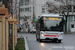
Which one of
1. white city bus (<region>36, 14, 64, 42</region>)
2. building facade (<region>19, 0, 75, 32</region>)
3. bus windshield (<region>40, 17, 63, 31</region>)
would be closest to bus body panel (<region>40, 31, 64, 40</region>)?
white city bus (<region>36, 14, 64, 42</region>)

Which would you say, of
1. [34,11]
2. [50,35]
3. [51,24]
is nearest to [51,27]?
[51,24]

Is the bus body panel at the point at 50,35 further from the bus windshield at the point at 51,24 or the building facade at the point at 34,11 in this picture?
the building facade at the point at 34,11

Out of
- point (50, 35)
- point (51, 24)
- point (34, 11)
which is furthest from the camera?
point (34, 11)

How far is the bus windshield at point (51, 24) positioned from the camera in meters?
24.5

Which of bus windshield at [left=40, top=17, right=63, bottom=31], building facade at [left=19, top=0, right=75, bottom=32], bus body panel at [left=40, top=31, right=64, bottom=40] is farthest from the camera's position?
building facade at [left=19, top=0, right=75, bottom=32]

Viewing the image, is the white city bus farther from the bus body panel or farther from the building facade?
the building facade

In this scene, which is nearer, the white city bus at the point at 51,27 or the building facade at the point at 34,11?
the white city bus at the point at 51,27

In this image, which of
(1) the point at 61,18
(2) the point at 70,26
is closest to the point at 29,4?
(2) the point at 70,26

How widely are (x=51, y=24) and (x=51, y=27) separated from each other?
0.33 m

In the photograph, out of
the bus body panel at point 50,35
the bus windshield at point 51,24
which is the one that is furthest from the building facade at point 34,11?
the bus body panel at point 50,35

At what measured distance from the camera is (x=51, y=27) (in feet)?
80.5

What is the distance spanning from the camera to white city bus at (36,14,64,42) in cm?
2438

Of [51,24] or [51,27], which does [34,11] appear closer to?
[51,24]

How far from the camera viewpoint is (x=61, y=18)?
25.0 meters
